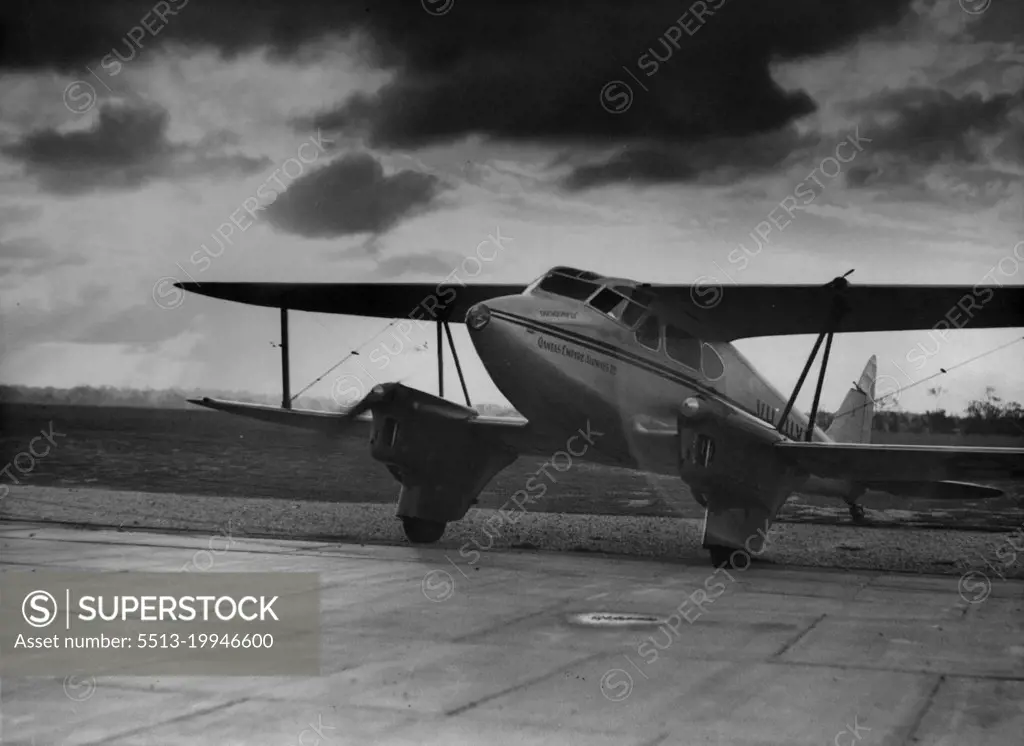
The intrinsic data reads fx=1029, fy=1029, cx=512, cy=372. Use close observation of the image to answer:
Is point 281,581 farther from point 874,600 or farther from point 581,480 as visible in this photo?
point 581,480

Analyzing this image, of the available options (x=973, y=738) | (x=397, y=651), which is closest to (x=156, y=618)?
(x=397, y=651)

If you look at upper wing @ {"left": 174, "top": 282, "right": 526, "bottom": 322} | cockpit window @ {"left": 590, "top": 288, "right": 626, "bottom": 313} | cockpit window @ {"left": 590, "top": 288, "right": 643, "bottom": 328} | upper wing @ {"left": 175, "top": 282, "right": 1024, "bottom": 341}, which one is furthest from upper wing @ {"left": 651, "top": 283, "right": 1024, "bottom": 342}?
upper wing @ {"left": 174, "top": 282, "right": 526, "bottom": 322}

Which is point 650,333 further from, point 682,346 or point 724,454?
point 724,454

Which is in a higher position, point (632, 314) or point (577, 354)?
point (632, 314)

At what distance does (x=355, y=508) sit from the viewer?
935 inches

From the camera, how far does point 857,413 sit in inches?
751

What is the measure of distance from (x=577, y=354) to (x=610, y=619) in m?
4.16

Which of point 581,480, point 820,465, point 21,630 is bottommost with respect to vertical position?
point 581,480


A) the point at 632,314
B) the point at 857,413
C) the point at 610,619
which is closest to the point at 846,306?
the point at 632,314

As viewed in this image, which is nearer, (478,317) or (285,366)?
(478,317)

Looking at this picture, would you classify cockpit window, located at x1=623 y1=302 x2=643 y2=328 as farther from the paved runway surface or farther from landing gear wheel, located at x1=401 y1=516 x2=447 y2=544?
landing gear wheel, located at x1=401 y1=516 x2=447 y2=544

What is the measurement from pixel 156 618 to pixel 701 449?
6546mm

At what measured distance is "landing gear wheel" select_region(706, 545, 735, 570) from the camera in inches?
504

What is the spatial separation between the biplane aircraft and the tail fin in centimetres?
377
